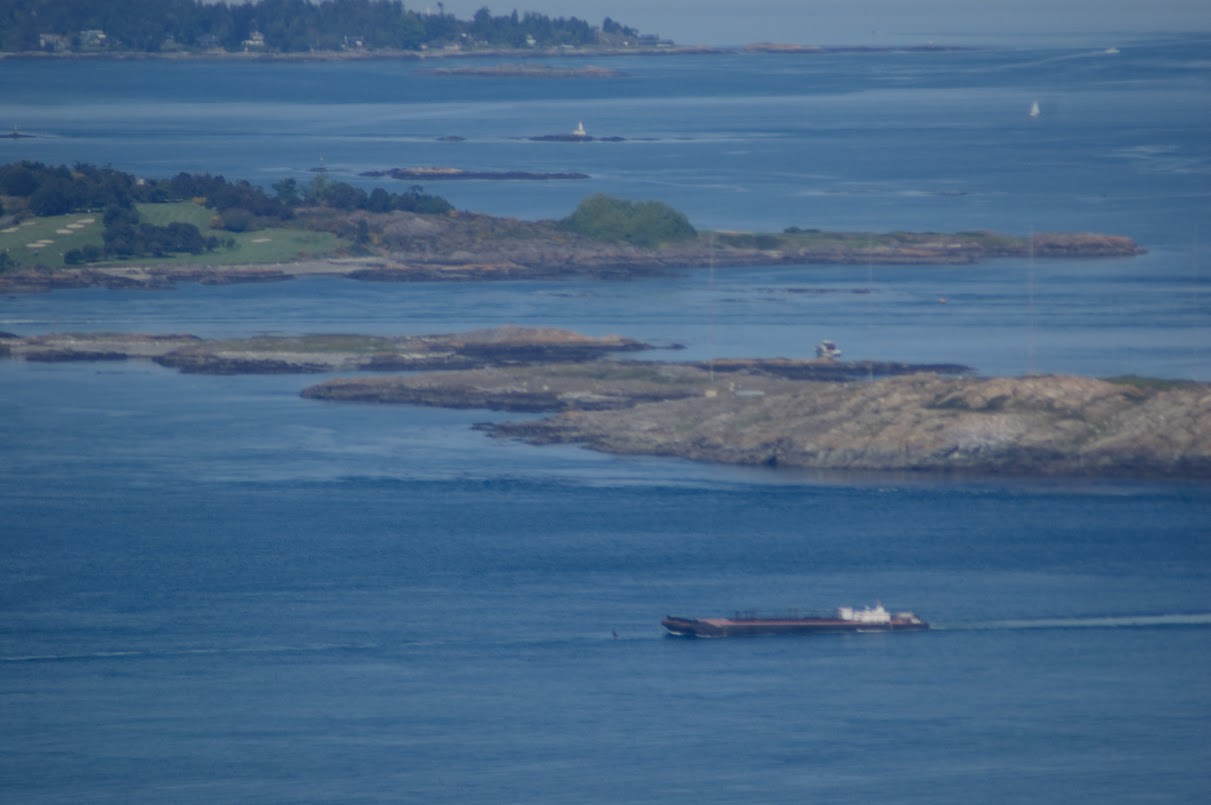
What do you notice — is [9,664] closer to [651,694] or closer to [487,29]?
[651,694]

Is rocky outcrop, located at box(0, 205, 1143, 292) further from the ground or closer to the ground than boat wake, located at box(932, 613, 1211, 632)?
further from the ground

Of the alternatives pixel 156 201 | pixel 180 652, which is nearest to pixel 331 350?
pixel 180 652

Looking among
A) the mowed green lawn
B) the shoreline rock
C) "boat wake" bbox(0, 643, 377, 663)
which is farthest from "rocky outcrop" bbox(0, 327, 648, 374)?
the shoreline rock

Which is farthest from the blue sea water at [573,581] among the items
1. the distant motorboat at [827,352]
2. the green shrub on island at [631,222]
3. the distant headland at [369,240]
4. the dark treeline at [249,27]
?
the dark treeline at [249,27]

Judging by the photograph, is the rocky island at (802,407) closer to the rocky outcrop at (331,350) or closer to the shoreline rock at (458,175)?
the rocky outcrop at (331,350)

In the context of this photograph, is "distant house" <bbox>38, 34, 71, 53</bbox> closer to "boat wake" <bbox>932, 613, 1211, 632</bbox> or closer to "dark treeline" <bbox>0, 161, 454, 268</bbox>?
"dark treeline" <bbox>0, 161, 454, 268</bbox>
